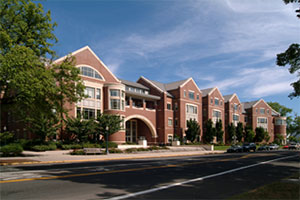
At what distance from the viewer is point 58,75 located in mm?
23578

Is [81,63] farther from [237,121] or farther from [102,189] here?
[237,121]

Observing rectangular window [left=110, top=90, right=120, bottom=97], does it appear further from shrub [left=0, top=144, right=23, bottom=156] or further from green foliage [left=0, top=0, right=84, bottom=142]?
shrub [left=0, top=144, right=23, bottom=156]

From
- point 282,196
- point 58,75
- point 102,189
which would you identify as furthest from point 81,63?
point 282,196

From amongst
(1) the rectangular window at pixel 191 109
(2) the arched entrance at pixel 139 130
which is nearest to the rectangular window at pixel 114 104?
(2) the arched entrance at pixel 139 130

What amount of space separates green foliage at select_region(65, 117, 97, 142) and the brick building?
1785 mm

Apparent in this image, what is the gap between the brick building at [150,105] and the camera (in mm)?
41594

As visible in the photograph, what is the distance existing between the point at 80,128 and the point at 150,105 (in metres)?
23.2

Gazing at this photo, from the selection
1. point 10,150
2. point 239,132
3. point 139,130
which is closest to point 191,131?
point 139,130

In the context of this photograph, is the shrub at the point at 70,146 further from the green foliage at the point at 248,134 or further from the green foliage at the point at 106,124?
the green foliage at the point at 248,134

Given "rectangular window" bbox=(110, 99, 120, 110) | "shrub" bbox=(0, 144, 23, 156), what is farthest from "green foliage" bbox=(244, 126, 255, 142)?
"shrub" bbox=(0, 144, 23, 156)

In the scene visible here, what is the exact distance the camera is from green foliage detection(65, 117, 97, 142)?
Answer: 35.2 meters

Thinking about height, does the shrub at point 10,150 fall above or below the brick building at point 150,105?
below

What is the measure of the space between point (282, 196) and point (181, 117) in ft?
165

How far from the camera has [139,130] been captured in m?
56.2
